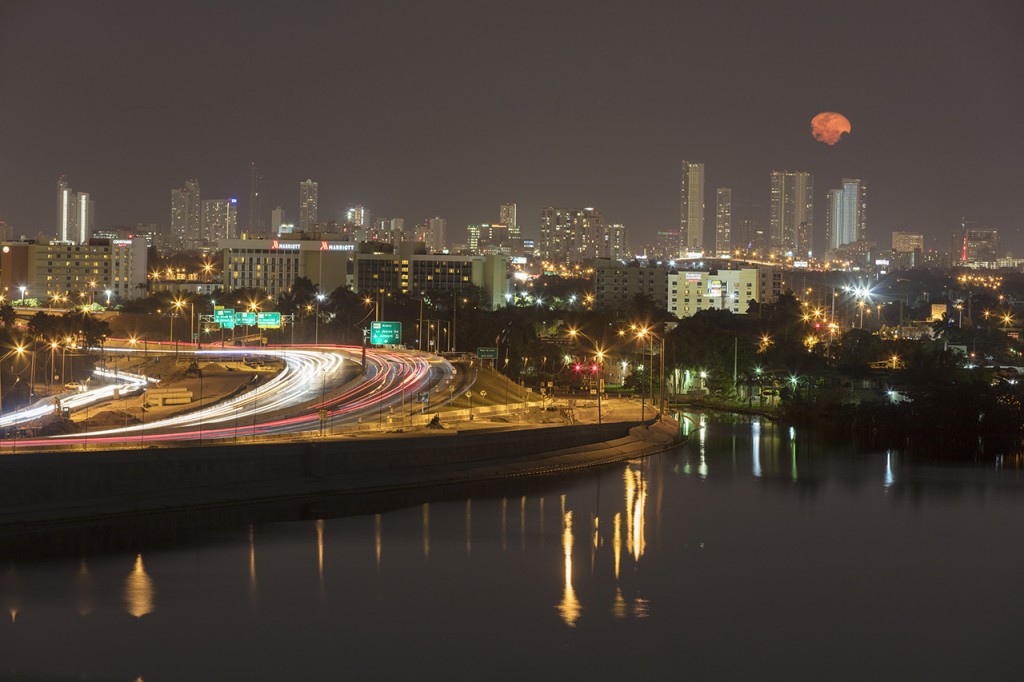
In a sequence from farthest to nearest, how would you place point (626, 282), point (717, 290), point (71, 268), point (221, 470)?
point (626, 282), point (717, 290), point (71, 268), point (221, 470)

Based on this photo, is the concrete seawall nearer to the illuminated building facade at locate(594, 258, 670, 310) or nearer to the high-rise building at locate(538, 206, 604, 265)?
the illuminated building facade at locate(594, 258, 670, 310)

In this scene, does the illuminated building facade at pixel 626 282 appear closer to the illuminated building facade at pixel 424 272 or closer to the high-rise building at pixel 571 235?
the illuminated building facade at pixel 424 272

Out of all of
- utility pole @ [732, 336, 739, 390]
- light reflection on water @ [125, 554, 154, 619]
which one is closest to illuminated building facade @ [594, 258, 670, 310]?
utility pole @ [732, 336, 739, 390]

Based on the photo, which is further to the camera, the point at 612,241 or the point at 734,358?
the point at 612,241

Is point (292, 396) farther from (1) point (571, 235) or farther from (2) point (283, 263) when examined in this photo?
(1) point (571, 235)

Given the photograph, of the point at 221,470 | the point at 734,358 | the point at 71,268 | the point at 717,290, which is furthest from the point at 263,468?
the point at 71,268

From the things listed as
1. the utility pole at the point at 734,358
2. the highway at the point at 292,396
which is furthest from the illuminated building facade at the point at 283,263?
the highway at the point at 292,396
